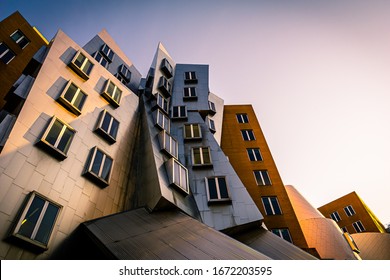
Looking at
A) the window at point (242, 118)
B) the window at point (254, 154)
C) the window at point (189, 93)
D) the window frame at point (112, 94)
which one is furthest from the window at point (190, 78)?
the window frame at point (112, 94)

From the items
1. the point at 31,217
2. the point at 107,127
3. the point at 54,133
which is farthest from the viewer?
the point at 107,127

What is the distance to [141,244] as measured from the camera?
28.3 feet

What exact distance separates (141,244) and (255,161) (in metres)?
20.0

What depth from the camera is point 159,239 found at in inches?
360

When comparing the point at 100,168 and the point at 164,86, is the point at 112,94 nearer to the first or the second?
the point at 100,168

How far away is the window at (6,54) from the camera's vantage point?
1920 centimetres

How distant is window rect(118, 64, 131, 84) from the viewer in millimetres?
25822

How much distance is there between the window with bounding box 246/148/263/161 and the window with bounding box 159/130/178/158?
477 inches

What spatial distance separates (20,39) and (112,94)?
13.1 metres

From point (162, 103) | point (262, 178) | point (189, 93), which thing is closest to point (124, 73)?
point (162, 103)

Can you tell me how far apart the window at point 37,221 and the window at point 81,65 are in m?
9.16

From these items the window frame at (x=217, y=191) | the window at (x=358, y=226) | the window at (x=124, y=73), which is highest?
the window at (x=124, y=73)

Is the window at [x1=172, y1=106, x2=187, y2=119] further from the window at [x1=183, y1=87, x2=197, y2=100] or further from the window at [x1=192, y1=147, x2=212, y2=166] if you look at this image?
the window at [x1=192, y1=147, x2=212, y2=166]

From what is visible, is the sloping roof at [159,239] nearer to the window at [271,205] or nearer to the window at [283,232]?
the window at [283,232]
